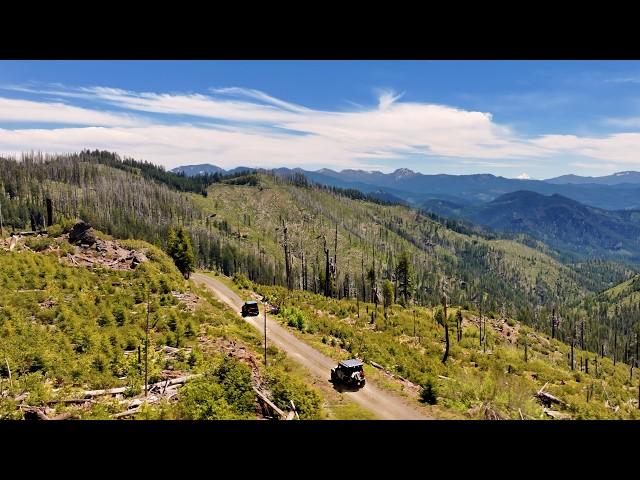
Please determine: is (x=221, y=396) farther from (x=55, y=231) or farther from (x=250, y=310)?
(x=55, y=231)

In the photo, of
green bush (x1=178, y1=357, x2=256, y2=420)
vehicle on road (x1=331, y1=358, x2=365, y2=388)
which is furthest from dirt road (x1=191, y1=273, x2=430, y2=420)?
green bush (x1=178, y1=357, x2=256, y2=420)

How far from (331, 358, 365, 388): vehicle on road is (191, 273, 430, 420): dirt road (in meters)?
0.52

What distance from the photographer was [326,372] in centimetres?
2275

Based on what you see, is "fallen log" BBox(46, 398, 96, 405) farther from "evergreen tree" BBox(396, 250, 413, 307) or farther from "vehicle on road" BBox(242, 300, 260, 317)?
"evergreen tree" BBox(396, 250, 413, 307)

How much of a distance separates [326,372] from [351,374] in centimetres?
334

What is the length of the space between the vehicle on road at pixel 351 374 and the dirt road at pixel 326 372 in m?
0.52

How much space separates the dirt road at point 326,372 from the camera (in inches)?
664

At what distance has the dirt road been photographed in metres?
16.9

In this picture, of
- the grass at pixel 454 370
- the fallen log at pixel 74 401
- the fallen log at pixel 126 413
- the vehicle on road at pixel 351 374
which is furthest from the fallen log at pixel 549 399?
the fallen log at pixel 74 401
